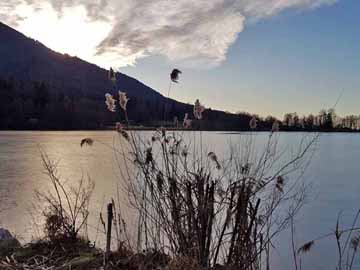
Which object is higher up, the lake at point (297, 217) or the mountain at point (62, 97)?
the mountain at point (62, 97)

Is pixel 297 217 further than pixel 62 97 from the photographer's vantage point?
No

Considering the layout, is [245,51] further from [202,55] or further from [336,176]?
[336,176]

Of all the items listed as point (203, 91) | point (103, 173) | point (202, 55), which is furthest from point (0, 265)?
point (103, 173)

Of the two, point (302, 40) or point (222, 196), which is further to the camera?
point (302, 40)

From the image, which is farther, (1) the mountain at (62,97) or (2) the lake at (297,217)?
(2) the lake at (297,217)

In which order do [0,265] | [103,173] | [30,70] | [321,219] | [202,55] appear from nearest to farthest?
1. [0,265]
2. [202,55]
3. [321,219]
4. [103,173]
5. [30,70]

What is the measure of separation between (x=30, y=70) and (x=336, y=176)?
15626 cm

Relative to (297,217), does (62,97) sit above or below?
above

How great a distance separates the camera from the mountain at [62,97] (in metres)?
4.65

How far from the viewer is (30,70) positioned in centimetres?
15725

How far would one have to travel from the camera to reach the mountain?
465 centimetres

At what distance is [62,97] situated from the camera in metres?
92.1

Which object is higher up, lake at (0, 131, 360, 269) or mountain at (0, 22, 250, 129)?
mountain at (0, 22, 250, 129)

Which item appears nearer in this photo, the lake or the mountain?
the mountain
